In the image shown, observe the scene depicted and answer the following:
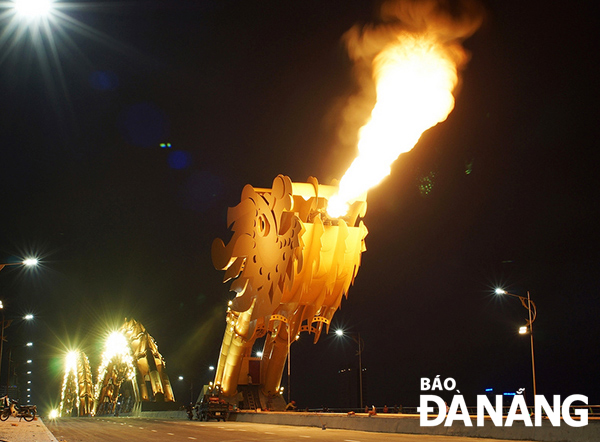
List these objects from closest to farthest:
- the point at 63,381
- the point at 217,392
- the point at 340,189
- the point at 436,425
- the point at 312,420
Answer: the point at 436,425, the point at 312,420, the point at 340,189, the point at 217,392, the point at 63,381

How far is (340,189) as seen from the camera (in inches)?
1459

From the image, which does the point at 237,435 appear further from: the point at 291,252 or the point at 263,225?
the point at 263,225

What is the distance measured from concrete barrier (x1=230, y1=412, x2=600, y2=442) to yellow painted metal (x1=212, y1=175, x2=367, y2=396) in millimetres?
6398

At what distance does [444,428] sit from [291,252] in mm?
14431

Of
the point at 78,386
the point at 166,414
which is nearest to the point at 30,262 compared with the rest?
the point at 166,414

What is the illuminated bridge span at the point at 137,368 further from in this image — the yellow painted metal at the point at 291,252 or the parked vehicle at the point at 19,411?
the yellow painted metal at the point at 291,252

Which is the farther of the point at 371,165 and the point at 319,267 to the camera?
the point at 319,267

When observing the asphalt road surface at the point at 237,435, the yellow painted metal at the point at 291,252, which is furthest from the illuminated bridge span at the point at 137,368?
the asphalt road surface at the point at 237,435

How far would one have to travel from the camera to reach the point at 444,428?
23000 mm

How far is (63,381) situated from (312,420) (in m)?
99.5

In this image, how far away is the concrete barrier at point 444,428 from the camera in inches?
712

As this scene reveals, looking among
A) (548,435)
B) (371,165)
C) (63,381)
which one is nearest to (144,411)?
(371,165)

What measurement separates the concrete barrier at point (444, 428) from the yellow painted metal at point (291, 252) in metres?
6.40

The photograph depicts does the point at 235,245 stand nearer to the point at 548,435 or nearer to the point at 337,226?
the point at 337,226
